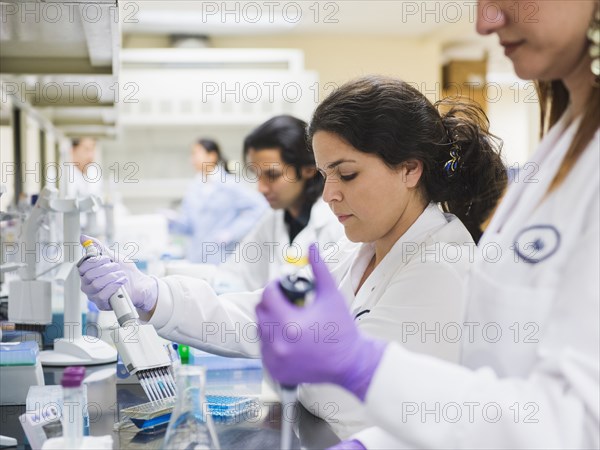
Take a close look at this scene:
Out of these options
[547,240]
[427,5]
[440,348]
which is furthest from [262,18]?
[547,240]

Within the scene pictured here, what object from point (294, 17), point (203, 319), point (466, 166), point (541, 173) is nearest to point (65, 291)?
point (203, 319)

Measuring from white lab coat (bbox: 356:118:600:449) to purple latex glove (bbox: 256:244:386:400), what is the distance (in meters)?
0.03

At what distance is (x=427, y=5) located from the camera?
5.68 metres

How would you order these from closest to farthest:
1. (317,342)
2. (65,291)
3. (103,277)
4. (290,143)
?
(317,342) < (103,277) < (65,291) < (290,143)

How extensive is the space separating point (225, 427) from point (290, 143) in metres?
1.91

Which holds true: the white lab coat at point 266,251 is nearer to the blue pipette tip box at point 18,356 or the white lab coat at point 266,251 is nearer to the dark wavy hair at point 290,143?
the dark wavy hair at point 290,143

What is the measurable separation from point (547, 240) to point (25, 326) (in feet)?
5.16

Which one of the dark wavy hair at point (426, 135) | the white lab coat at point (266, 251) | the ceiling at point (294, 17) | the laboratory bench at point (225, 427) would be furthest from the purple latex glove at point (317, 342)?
the ceiling at point (294, 17)

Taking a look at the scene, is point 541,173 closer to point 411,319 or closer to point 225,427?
point 411,319

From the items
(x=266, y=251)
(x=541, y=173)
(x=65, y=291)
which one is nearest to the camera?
(x=541, y=173)

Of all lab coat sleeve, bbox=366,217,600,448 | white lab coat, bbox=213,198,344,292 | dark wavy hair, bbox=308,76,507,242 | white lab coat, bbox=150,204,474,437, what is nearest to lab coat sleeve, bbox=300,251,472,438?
white lab coat, bbox=150,204,474,437

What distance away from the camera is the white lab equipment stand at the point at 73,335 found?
1.97m

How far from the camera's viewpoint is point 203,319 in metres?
1.78

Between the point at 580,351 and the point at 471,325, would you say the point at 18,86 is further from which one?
the point at 580,351
